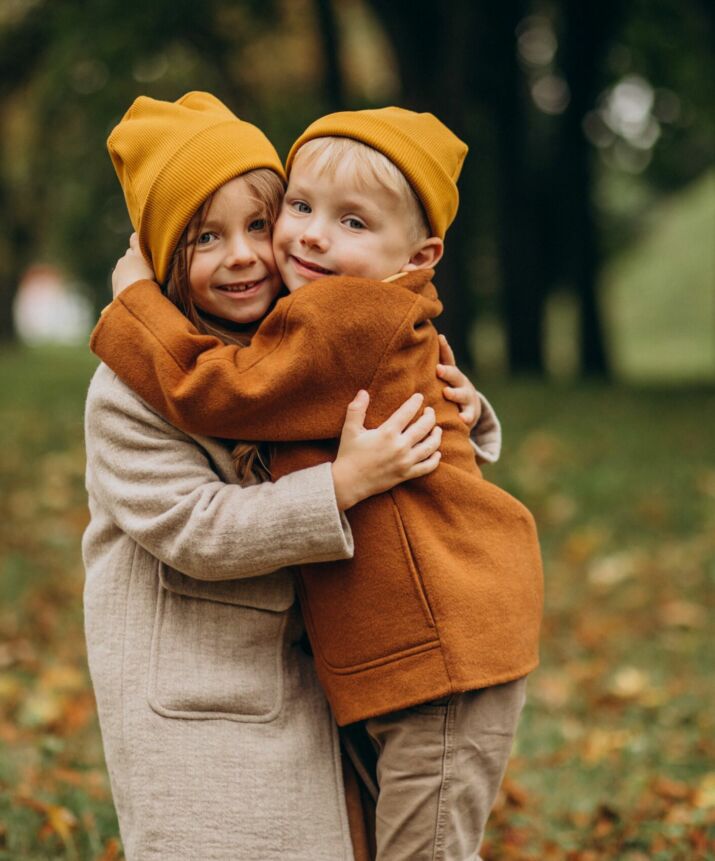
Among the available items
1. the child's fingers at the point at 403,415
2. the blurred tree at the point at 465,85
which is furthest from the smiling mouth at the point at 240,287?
the blurred tree at the point at 465,85

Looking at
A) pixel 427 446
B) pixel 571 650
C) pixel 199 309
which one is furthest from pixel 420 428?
pixel 571 650

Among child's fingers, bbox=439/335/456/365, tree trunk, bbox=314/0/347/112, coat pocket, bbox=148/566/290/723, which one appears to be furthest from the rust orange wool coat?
tree trunk, bbox=314/0/347/112

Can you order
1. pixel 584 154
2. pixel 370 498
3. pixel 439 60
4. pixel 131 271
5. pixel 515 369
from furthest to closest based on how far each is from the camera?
pixel 584 154 < pixel 515 369 < pixel 439 60 < pixel 131 271 < pixel 370 498

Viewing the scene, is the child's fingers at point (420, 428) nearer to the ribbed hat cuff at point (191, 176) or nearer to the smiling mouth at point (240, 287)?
the smiling mouth at point (240, 287)

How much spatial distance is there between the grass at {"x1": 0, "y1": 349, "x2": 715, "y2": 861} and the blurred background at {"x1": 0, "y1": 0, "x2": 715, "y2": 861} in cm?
1

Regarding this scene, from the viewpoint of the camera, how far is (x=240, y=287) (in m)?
2.25

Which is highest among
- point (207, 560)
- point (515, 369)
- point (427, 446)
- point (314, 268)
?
point (314, 268)

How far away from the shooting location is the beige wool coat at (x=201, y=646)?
2.10 metres

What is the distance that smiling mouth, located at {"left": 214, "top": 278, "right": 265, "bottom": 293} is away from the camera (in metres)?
2.24

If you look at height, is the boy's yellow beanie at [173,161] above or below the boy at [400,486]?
above

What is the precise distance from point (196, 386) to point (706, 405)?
32.5 ft

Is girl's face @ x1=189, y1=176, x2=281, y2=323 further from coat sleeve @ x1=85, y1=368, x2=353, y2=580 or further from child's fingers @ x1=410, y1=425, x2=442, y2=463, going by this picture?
child's fingers @ x1=410, y1=425, x2=442, y2=463

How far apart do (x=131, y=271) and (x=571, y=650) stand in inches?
141

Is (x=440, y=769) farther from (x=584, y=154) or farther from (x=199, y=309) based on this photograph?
(x=584, y=154)
